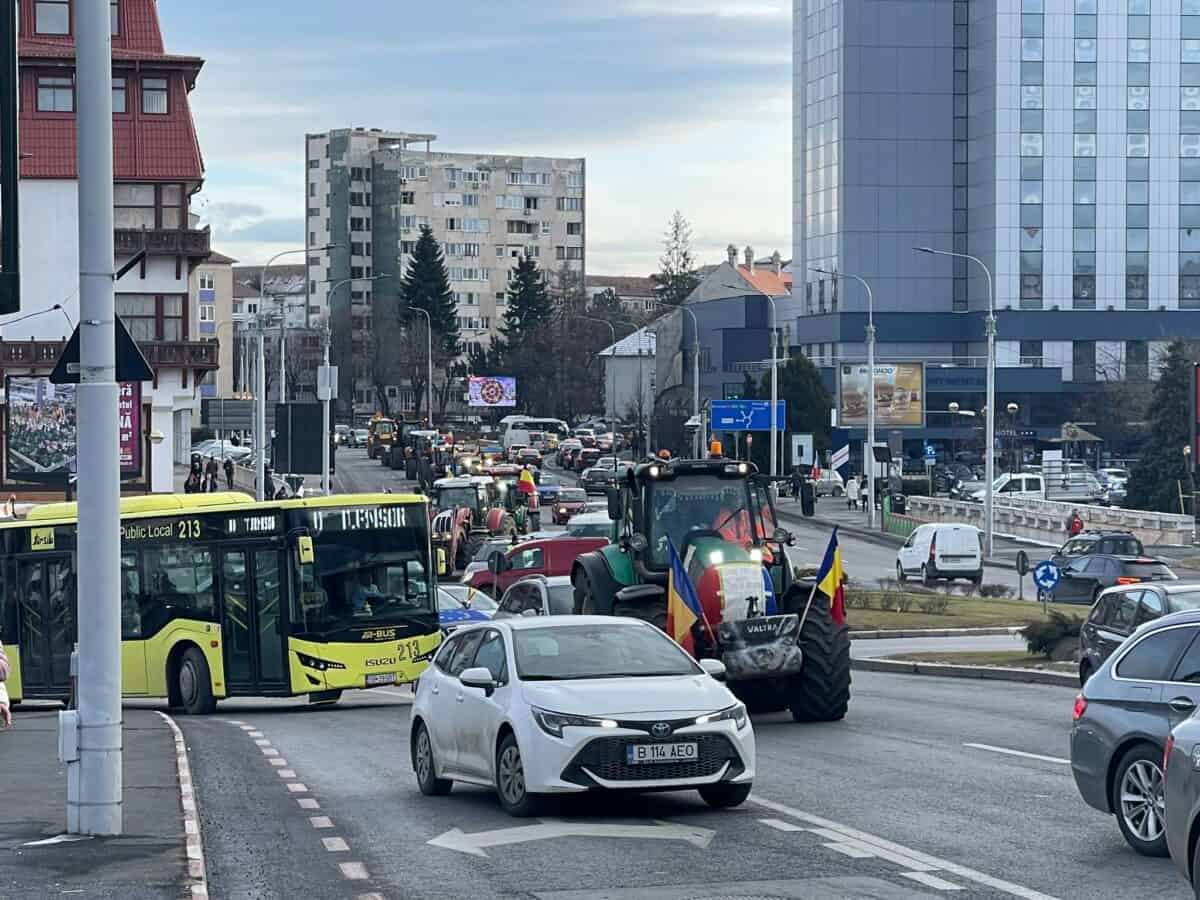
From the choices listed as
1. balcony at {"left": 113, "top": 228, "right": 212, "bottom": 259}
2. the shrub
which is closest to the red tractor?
balcony at {"left": 113, "top": 228, "right": 212, "bottom": 259}

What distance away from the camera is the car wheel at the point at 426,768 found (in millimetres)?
15086

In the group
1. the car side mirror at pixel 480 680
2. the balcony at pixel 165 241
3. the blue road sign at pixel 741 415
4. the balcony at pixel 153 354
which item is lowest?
the car side mirror at pixel 480 680

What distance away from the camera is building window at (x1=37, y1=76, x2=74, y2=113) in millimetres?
62219

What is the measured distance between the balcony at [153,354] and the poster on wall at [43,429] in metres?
3.08

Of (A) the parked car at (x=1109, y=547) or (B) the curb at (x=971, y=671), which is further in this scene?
(A) the parked car at (x=1109, y=547)

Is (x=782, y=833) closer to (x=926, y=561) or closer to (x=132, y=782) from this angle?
(x=132, y=782)

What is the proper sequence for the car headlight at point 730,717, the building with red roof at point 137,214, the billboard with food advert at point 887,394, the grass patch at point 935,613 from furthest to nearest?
Result: the billboard with food advert at point 887,394 < the building with red roof at point 137,214 < the grass patch at point 935,613 < the car headlight at point 730,717

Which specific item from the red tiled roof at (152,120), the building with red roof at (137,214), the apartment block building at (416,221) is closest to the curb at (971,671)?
the building with red roof at (137,214)

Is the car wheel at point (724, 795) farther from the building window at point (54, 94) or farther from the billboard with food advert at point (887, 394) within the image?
the billboard with food advert at point (887, 394)

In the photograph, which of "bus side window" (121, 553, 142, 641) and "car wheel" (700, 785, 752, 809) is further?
"bus side window" (121, 553, 142, 641)

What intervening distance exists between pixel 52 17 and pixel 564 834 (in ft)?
178

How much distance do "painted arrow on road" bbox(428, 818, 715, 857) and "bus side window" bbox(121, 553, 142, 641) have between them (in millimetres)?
14872

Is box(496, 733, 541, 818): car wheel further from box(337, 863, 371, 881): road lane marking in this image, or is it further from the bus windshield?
the bus windshield

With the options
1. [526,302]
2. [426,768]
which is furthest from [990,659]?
[526,302]
